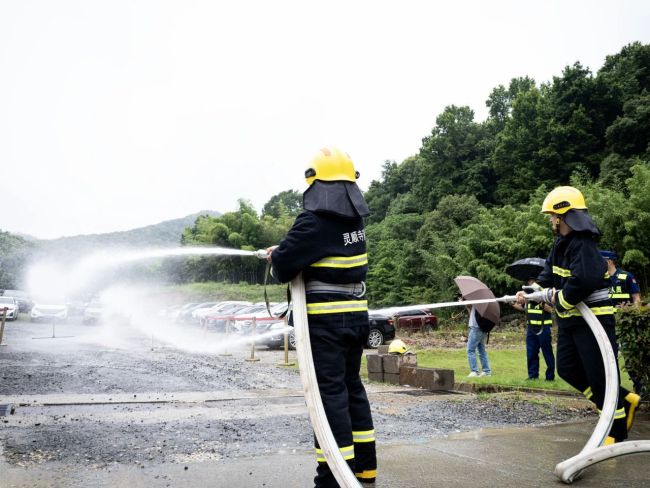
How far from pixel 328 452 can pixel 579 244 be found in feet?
9.58

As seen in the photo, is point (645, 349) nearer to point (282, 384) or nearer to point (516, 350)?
point (282, 384)

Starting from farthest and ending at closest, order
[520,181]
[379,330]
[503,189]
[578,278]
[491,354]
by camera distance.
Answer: [503,189]
[520,181]
[379,330]
[491,354]
[578,278]

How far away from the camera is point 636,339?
6.44 m

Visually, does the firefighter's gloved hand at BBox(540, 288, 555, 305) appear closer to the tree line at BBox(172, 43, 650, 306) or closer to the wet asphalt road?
Result: the wet asphalt road

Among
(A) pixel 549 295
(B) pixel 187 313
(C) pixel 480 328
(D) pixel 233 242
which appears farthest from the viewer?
(D) pixel 233 242

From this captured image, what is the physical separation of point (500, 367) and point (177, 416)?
889 centimetres

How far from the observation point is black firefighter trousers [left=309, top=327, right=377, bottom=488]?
372 cm

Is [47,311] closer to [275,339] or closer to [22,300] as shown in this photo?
[22,300]

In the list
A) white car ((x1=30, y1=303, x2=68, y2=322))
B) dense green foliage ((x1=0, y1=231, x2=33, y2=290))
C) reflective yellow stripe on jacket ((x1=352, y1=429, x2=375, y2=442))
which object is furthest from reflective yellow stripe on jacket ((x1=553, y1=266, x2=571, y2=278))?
dense green foliage ((x1=0, y1=231, x2=33, y2=290))

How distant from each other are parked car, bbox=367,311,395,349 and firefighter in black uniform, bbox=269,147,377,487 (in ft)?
54.6

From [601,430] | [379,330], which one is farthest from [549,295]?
[379,330]

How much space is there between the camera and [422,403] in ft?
26.5

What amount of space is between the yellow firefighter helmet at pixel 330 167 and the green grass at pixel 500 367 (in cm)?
668

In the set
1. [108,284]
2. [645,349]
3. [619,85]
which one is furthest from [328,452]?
[108,284]
